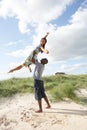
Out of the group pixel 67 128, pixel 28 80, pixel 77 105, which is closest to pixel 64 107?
pixel 77 105

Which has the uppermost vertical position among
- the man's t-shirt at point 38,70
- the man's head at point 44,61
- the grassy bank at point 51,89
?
the man's head at point 44,61

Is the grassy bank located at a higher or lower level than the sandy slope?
higher

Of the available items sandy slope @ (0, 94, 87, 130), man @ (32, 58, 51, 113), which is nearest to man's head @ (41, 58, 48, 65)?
man @ (32, 58, 51, 113)

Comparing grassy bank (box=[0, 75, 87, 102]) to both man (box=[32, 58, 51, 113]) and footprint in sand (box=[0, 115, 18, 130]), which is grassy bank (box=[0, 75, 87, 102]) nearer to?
man (box=[32, 58, 51, 113])

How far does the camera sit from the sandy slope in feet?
23.5

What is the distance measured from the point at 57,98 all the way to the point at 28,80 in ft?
12.6

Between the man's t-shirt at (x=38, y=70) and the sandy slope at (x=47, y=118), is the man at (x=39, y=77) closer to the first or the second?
the man's t-shirt at (x=38, y=70)

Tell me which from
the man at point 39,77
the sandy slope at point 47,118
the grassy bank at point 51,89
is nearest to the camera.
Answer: the sandy slope at point 47,118

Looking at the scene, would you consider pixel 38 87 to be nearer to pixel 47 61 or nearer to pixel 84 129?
pixel 47 61

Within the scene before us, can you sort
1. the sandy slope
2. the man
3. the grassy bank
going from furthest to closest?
1. the grassy bank
2. the man
3. the sandy slope

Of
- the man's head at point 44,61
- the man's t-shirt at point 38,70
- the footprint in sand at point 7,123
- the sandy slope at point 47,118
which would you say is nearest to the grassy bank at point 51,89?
the sandy slope at point 47,118

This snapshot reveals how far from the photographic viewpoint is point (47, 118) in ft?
25.3

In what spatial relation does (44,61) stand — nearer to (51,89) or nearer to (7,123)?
(7,123)

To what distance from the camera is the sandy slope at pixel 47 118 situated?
23.5ft
